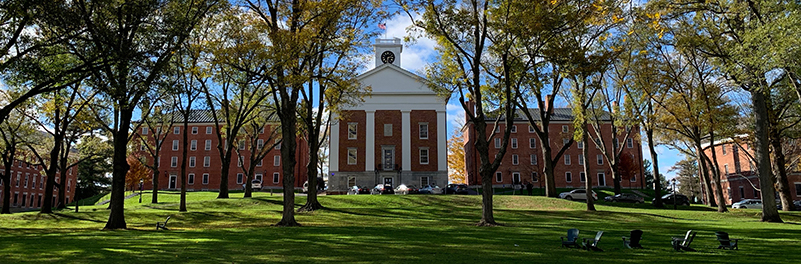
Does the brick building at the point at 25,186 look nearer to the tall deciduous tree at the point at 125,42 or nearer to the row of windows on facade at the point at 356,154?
the row of windows on facade at the point at 356,154

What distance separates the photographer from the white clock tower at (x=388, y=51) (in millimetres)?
57878

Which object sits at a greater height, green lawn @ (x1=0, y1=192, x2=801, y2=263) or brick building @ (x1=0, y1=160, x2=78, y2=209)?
brick building @ (x1=0, y1=160, x2=78, y2=209)

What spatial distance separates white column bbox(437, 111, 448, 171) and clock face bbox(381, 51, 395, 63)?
9009 millimetres

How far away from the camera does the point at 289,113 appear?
19.6 meters

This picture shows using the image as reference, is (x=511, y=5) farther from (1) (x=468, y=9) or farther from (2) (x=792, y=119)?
(2) (x=792, y=119)

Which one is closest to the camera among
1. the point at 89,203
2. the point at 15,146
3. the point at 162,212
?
the point at 162,212

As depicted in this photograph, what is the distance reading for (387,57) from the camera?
5806cm

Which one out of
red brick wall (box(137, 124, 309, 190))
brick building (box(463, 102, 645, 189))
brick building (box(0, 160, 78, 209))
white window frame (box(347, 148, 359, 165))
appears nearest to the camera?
white window frame (box(347, 148, 359, 165))

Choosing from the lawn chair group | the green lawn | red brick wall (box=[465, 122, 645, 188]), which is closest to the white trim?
red brick wall (box=[465, 122, 645, 188])

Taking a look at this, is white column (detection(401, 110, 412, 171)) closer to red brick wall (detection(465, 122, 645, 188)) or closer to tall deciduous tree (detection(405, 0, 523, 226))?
red brick wall (detection(465, 122, 645, 188))

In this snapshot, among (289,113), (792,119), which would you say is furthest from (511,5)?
(792,119)

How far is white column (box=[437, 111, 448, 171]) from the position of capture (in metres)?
52.4

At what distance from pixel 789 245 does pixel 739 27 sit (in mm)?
11397

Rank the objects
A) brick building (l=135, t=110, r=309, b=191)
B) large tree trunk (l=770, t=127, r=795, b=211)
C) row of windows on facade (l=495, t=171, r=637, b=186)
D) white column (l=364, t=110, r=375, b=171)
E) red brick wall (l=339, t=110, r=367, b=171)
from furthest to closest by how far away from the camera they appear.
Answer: brick building (l=135, t=110, r=309, b=191) → row of windows on facade (l=495, t=171, r=637, b=186) → red brick wall (l=339, t=110, r=367, b=171) → white column (l=364, t=110, r=375, b=171) → large tree trunk (l=770, t=127, r=795, b=211)
